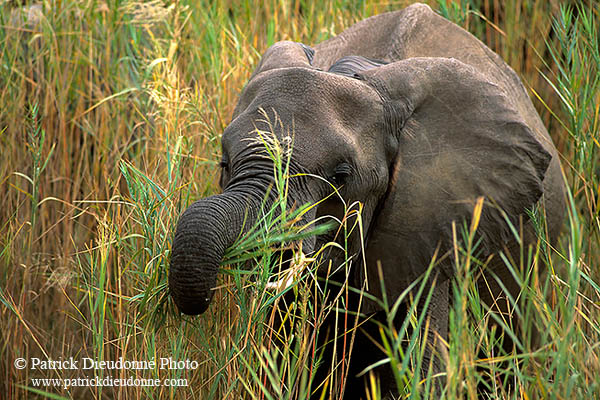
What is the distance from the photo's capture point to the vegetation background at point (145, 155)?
2.40 metres

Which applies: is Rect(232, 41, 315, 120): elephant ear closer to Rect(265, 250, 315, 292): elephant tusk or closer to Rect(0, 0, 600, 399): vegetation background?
Rect(0, 0, 600, 399): vegetation background

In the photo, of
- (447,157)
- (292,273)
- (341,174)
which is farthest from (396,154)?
(292,273)

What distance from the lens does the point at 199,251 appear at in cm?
196

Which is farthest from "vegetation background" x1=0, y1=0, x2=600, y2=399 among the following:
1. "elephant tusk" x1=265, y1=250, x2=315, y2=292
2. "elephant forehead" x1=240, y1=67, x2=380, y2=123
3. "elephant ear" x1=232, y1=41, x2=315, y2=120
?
"elephant forehead" x1=240, y1=67, x2=380, y2=123

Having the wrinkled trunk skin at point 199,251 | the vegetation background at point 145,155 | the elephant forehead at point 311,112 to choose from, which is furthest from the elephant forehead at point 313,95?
the wrinkled trunk skin at point 199,251

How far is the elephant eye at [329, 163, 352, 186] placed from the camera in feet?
8.02

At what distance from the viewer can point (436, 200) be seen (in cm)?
268

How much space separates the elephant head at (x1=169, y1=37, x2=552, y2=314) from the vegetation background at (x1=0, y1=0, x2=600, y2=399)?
188 mm

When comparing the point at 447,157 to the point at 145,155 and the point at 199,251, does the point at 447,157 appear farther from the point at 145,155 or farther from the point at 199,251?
the point at 145,155

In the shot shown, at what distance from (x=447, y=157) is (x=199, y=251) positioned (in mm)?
1082

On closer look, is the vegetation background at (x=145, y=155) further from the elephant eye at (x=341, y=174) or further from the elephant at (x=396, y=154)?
the elephant eye at (x=341, y=174)

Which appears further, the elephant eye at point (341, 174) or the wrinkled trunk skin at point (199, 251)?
the elephant eye at point (341, 174)

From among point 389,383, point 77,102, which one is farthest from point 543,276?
point 77,102

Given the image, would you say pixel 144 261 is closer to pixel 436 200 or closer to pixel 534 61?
pixel 436 200
